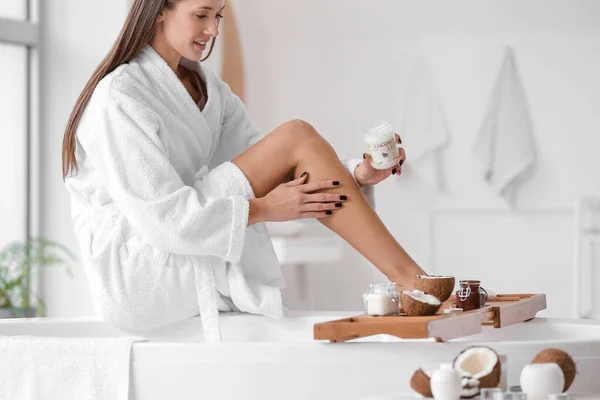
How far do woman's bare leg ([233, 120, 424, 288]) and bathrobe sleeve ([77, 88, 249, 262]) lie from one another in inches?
4.8

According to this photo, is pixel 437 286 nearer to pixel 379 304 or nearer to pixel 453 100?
pixel 379 304

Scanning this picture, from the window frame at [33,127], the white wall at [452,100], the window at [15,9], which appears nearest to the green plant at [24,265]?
the window frame at [33,127]

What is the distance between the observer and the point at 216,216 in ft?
Answer: 5.69

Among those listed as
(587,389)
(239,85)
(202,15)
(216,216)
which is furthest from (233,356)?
(239,85)

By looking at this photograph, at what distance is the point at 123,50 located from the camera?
192cm

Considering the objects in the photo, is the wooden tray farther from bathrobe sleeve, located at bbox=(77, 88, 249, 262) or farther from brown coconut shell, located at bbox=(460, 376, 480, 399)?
bathrobe sleeve, located at bbox=(77, 88, 249, 262)

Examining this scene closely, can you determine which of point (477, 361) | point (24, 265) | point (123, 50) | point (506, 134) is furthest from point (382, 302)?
point (506, 134)

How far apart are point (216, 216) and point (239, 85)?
7.14 feet

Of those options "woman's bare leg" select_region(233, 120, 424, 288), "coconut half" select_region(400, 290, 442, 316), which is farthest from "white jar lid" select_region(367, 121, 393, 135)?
"coconut half" select_region(400, 290, 442, 316)

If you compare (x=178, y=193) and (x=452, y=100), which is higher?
(x=452, y=100)

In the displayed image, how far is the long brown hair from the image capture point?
1881 millimetres

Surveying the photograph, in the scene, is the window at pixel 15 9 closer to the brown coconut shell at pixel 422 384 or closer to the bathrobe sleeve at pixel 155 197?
the bathrobe sleeve at pixel 155 197

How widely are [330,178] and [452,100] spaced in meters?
2.21

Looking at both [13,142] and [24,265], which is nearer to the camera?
[24,265]
